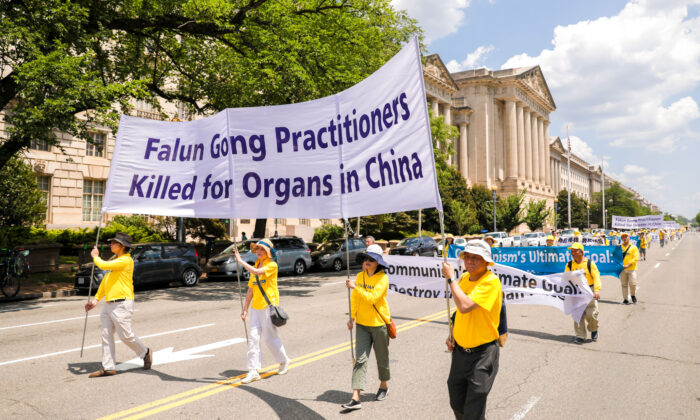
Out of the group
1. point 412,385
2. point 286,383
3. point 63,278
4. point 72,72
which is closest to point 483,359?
point 412,385

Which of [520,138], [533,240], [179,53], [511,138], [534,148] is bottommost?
[533,240]

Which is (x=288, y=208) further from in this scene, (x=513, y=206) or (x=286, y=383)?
(x=513, y=206)

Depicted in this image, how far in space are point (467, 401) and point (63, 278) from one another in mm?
18491

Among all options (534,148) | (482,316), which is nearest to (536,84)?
(534,148)

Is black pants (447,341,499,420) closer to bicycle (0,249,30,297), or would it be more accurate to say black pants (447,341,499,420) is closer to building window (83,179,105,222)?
bicycle (0,249,30,297)

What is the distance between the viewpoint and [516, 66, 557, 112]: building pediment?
9228 centimetres

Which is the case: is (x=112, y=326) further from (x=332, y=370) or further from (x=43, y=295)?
(x=43, y=295)

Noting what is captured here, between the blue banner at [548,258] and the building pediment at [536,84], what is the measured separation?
83.6m

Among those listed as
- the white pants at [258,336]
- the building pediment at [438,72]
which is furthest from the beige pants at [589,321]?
the building pediment at [438,72]

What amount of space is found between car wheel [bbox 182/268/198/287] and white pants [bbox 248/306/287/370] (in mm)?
12635

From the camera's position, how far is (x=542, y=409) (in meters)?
5.11

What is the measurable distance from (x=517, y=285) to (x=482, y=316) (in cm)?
595

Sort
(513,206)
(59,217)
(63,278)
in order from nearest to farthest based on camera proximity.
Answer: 1. (63,278)
2. (59,217)
3. (513,206)

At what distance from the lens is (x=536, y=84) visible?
102m
